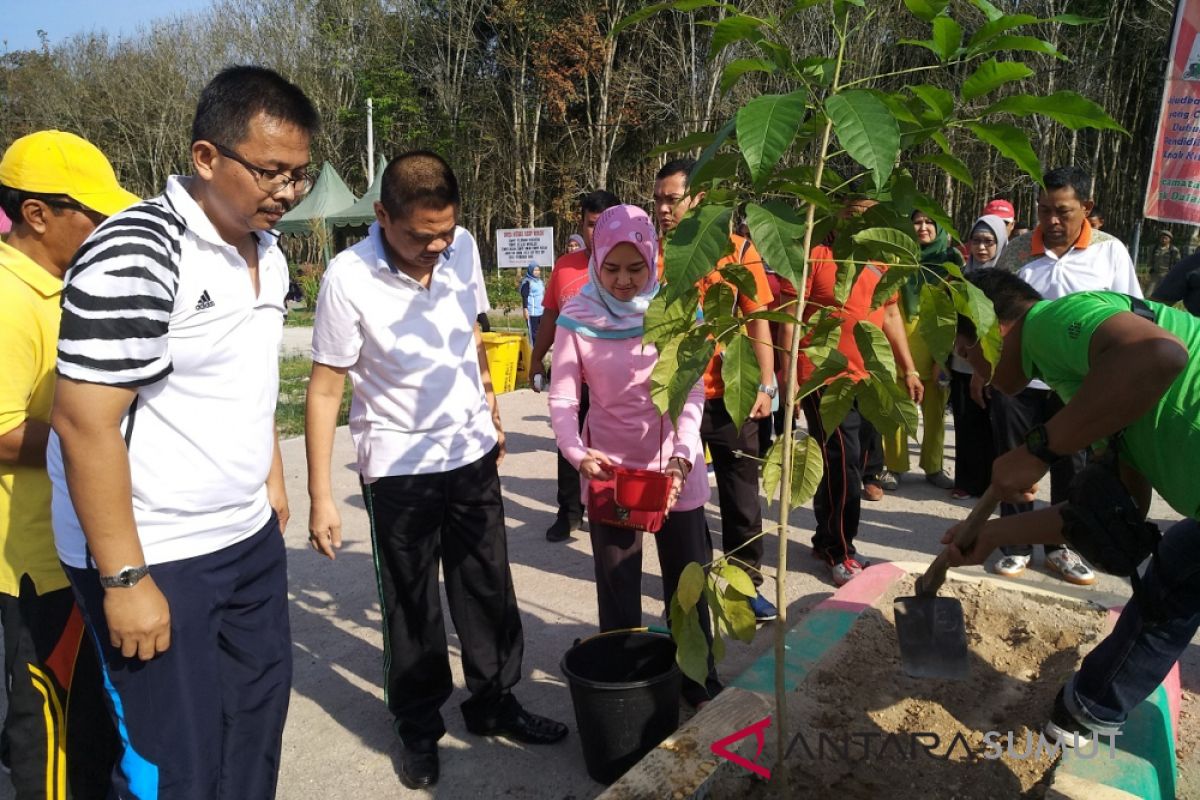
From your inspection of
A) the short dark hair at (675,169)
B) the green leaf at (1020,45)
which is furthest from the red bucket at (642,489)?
the short dark hair at (675,169)

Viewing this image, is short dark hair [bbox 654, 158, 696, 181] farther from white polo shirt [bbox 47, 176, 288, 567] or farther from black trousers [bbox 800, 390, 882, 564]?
white polo shirt [bbox 47, 176, 288, 567]

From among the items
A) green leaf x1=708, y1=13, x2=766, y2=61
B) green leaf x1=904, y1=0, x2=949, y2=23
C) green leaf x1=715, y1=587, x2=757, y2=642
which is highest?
green leaf x1=904, y1=0, x2=949, y2=23

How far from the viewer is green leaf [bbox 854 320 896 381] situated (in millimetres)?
1965

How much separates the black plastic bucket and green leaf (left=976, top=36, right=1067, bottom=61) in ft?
6.49

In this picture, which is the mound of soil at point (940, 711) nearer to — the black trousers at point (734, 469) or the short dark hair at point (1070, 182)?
the black trousers at point (734, 469)

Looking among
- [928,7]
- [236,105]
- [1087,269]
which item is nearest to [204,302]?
[236,105]

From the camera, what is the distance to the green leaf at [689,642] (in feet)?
6.80

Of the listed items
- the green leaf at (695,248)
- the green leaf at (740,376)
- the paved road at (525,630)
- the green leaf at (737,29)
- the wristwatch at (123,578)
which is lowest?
the paved road at (525,630)

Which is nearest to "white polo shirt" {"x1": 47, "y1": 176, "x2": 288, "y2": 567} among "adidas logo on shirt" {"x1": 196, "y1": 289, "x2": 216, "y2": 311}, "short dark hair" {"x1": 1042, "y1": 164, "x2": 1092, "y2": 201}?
"adidas logo on shirt" {"x1": 196, "y1": 289, "x2": 216, "y2": 311}

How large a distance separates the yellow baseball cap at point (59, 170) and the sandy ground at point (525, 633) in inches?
80.1

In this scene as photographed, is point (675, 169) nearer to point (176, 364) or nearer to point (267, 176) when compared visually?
point (267, 176)

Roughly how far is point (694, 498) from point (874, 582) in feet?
3.64

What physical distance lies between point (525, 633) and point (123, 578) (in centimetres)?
246

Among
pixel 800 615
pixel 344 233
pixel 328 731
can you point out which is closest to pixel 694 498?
pixel 800 615
